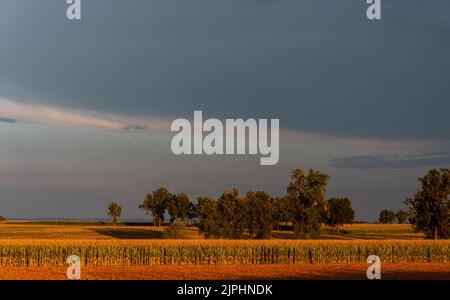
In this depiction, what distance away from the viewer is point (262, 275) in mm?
39438

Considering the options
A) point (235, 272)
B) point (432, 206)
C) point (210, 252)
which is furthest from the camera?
point (432, 206)

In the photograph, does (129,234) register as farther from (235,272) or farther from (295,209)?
(235,272)

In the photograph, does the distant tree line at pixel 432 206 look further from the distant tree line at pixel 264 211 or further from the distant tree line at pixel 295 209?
the distant tree line at pixel 264 211

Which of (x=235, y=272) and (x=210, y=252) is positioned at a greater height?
(x=210, y=252)

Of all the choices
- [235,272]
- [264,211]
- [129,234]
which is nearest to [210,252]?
[235,272]

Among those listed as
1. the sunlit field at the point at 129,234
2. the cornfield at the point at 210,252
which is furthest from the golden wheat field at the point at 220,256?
the sunlit field at the point at 129,234

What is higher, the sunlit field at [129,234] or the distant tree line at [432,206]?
the distant tree line at [432,206]

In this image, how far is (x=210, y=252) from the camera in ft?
166

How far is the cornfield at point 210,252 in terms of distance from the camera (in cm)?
4822

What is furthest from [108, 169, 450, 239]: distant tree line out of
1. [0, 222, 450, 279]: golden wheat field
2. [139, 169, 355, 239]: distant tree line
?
[0, 222, 450, 279]: golden wheat field

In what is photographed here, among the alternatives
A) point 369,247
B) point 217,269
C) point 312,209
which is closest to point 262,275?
point 217,269

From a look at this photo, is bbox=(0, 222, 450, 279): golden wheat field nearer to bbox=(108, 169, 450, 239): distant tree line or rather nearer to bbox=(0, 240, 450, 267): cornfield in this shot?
bbox=(0, 240, 450, 267): cornfield

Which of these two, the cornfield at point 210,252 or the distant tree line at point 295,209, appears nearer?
the cornfield at point 210,252
